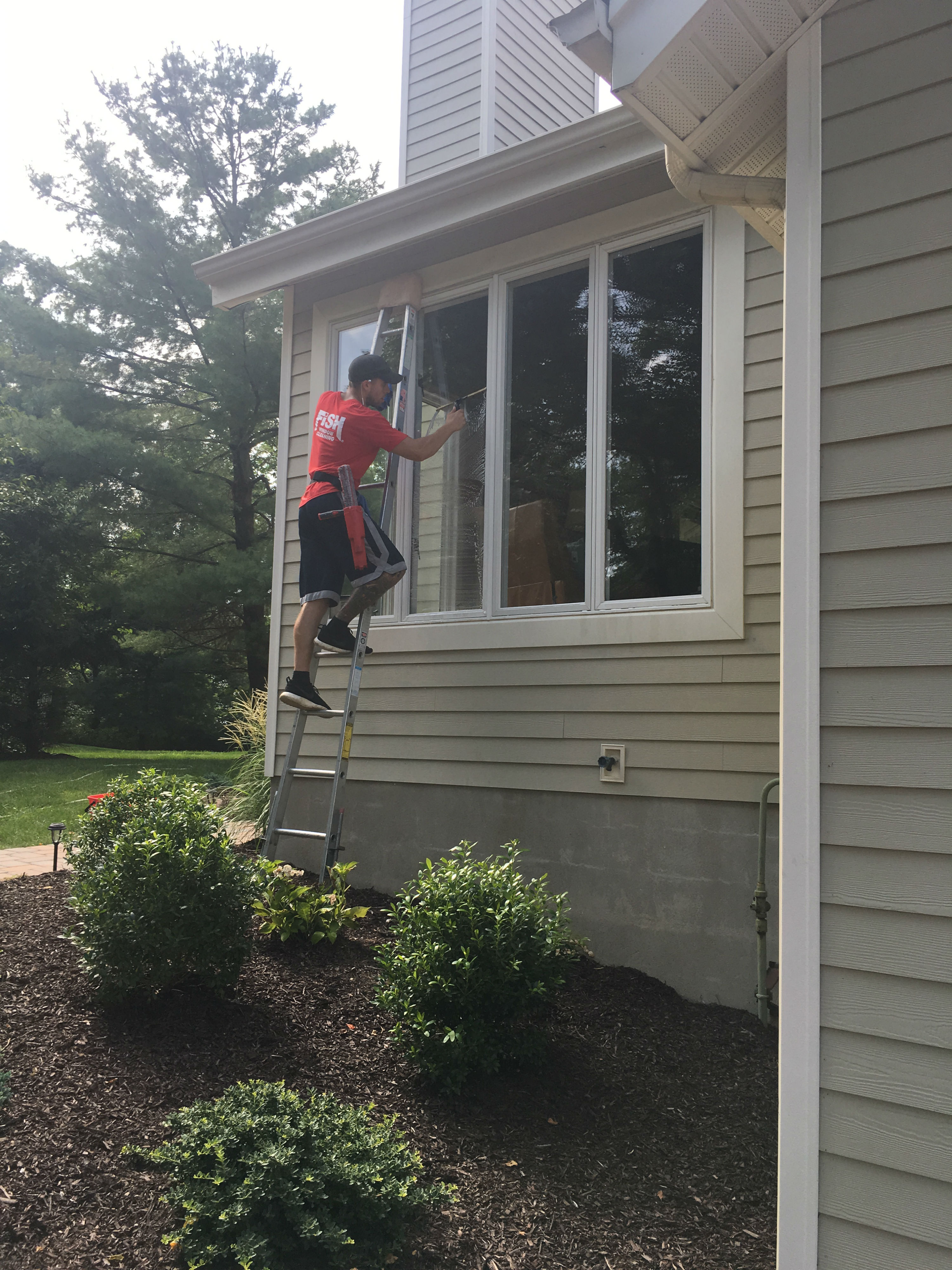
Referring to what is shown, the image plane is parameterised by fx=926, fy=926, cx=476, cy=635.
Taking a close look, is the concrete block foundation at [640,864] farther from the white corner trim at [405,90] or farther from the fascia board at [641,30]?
the white corner trim at [405,90]

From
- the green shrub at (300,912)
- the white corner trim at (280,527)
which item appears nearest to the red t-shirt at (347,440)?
the white corner trim at (280,527)

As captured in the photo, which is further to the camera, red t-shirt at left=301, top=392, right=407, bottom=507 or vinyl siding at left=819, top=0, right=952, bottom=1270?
red t-shirt at left=301, top=392, right=407, bottom=507

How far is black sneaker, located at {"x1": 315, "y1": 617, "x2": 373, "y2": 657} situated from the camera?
4844 millimetres

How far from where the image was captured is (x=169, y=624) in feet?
52.5

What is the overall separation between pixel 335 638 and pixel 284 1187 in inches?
117

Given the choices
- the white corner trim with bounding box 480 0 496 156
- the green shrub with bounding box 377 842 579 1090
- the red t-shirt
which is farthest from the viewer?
the white corner trim with bounding box 480 0 496 156

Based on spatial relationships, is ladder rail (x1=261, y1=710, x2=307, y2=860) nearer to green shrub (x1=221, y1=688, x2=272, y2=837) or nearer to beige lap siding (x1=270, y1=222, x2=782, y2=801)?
beige lap siding (x1=270, y1=222, x2=782, y2=801)

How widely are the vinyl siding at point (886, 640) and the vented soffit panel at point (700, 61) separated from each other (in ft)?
0.46

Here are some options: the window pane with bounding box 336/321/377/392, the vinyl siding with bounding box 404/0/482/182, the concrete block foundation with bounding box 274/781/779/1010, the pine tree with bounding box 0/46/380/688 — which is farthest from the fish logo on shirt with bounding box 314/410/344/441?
the pine tree with bounding box 0/46/380/688

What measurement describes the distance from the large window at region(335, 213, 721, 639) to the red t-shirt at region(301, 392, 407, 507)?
1.68 feet

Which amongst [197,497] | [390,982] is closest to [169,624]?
[197,497]

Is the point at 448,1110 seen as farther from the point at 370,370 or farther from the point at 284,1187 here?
the point at 370,370

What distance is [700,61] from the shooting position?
2211 mm

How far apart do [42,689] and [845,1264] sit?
568 inches
